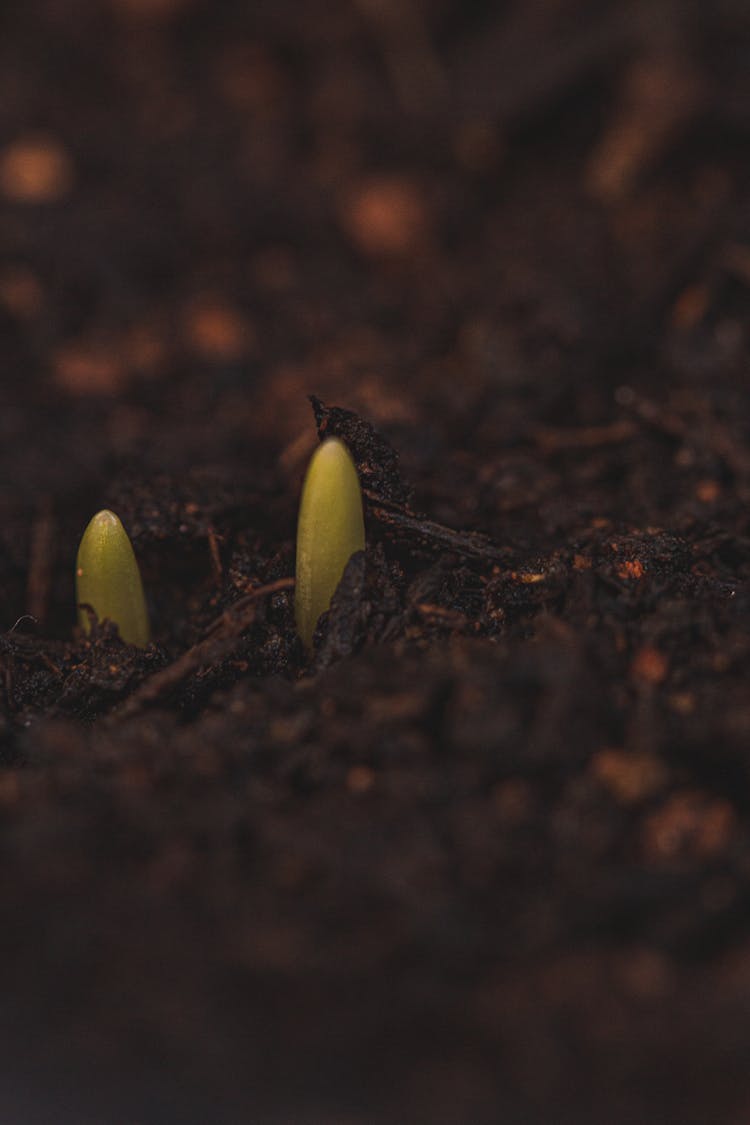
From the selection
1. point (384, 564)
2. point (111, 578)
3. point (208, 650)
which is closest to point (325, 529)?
point (384, 564)

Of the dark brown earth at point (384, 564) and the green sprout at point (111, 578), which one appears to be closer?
the dark brown earth at point (384, 564)

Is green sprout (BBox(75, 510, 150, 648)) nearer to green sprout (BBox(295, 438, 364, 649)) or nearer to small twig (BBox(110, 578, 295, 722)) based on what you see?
small twig (BBox(110, 578, 295, 722))

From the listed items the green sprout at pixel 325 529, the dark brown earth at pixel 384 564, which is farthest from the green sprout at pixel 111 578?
the green sprout at pixel 325 529

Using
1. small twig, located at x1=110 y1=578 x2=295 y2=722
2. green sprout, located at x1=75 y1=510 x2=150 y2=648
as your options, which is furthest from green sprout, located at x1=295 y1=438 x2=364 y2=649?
green sprout, located at x1=75 y1=510 x2=150 y2=648

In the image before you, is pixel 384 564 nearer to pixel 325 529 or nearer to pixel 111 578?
pixel 325 529

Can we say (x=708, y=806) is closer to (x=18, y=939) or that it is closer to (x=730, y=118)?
(x=18, y=939)

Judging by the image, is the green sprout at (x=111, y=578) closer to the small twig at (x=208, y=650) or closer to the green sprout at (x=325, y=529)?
the small twig at (x=208, y=650)

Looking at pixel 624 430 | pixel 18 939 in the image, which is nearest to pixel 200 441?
pixel 624 430
